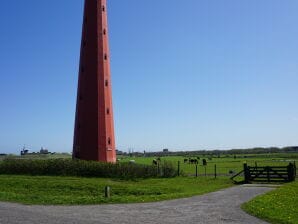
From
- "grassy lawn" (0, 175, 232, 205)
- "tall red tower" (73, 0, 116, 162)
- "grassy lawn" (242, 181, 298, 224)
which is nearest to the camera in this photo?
"grassy lawn" (242, 181, 298, 224)

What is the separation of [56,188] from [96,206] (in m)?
8.42

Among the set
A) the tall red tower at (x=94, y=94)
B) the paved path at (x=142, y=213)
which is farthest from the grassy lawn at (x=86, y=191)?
the tall red tower at (x=94, y=94)

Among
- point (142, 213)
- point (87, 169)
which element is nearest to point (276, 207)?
point (142, 213)

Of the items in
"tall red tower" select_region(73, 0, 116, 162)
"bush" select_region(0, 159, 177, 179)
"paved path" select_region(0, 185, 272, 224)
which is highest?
"tall red tower" select_region(73, 0, 116, 162)

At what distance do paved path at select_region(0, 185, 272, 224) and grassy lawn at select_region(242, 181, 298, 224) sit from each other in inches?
17.4

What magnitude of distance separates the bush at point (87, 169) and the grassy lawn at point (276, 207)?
14363 millimetres

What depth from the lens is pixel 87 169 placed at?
33062mm

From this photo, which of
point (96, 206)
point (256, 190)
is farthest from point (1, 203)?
point (256, 190)

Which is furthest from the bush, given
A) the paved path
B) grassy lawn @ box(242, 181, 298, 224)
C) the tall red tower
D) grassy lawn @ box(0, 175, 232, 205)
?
grassy lawn @ box(242, 181, 298, 224)

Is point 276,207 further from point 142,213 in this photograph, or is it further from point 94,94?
point 94,94

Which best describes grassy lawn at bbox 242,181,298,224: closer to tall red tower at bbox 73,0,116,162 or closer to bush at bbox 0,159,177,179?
bush at bbox 0,159,177,179

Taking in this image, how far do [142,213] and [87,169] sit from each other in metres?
18.1

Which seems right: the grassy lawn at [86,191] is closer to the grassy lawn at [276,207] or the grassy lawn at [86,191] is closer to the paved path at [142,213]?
the paved path at [142,213]

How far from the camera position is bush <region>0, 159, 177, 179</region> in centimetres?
3262
